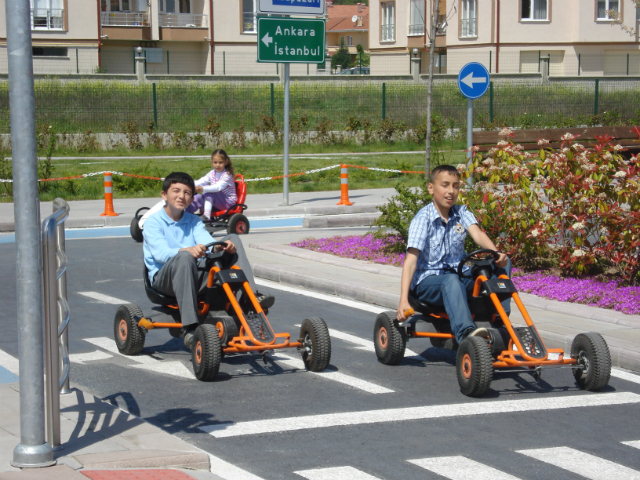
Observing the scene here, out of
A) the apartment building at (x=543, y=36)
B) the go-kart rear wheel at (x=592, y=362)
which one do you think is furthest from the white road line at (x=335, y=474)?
the apartment building at (x=543, y=36)

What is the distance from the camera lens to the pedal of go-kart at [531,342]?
19.5ft

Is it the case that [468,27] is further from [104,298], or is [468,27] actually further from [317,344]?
[317,344]

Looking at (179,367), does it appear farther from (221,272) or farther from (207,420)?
(207,420)

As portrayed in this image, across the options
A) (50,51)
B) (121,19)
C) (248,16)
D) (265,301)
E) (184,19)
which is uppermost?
(248,16)

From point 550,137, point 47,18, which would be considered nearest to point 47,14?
point 47,18

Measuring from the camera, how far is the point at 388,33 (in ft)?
194

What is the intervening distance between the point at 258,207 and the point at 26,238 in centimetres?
1352

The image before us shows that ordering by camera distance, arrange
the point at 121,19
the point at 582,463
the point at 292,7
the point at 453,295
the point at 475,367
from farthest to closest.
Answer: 1. the point at 121,19
2. the point at 292,7
3. the point at 453,295
4. the point at 475,367
5. the point at 582,463

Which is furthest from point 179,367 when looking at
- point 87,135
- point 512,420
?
point 87,135

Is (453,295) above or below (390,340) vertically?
above

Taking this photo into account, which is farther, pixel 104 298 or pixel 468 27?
pixel 468 27

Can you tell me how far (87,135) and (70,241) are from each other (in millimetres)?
17210

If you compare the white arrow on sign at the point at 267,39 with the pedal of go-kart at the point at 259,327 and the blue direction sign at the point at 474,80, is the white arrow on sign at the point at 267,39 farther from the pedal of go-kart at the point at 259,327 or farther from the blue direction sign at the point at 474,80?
the pedal of go-kart at the point at 259,327

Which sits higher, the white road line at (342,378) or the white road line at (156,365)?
the white road line at (156,365)
